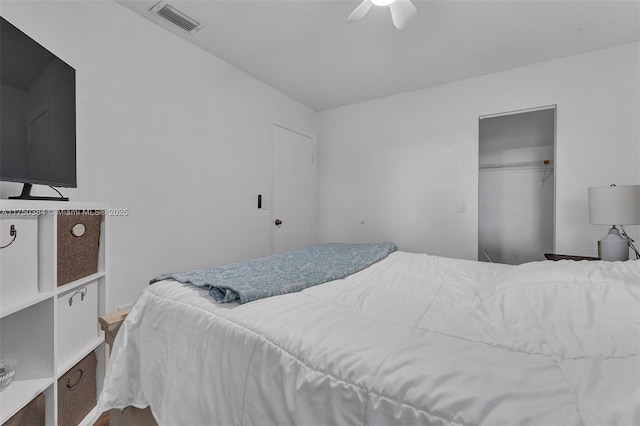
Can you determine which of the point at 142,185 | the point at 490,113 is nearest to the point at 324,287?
the point at 142,185

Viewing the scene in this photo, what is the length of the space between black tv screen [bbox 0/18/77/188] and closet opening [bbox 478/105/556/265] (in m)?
4.22

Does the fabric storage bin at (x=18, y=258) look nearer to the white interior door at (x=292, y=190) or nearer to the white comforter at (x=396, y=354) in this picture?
the white comforter at (x=396, y=354)

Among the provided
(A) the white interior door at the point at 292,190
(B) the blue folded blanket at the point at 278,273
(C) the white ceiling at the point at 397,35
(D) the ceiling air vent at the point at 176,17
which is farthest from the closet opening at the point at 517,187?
(D) the ceiling air vent at the point at 176,17

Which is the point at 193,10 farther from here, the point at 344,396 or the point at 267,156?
the point at 344,396

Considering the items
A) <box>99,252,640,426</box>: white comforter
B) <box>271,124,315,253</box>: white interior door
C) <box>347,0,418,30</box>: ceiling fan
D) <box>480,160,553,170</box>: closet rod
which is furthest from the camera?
<box>480,160,553,170</box>: closet rod

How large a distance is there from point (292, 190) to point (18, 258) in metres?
2.58

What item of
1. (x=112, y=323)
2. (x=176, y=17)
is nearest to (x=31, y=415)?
(x=112, y=323)

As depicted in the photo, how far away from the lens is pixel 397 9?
1.67 m

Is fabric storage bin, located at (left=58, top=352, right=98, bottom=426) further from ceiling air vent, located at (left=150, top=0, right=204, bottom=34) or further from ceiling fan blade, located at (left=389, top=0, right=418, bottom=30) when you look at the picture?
ceiling fan blade, located at (left=389, top=0, right=418, bottom=30)

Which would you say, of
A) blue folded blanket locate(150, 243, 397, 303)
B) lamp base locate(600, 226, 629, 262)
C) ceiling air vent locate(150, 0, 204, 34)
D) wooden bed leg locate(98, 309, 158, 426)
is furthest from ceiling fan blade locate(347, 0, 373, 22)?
lamp base locate(600, 226, 629, 262)

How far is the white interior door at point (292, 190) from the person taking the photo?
3.21m

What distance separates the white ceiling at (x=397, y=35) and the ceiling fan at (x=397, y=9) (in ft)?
0.68

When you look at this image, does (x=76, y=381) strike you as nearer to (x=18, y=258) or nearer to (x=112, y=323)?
(x=112, y=323)

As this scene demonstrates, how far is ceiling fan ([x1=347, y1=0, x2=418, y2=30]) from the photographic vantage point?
5.25 ft
